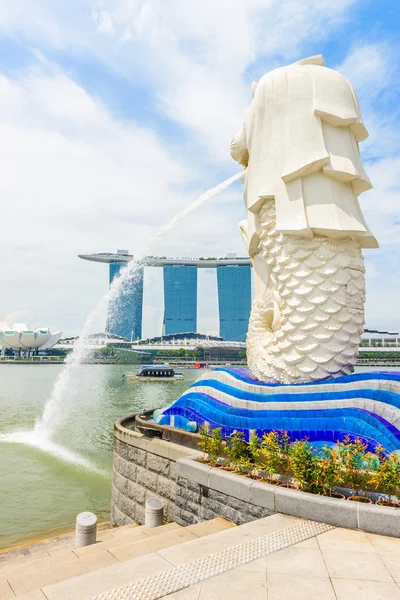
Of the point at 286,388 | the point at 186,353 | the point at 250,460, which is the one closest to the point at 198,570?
the point at 250,460

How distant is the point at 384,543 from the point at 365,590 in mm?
968

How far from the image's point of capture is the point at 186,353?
3600 inches

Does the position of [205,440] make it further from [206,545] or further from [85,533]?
[206,545]

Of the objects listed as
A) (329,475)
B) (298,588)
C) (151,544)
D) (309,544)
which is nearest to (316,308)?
(329,475)

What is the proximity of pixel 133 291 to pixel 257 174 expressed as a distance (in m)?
105

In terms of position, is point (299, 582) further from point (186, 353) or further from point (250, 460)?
point (186, 353)

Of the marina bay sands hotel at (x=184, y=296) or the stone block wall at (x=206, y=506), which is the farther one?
the marina bay sands hotel at (x=184, y=296)

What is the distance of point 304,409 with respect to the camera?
7.55 meters

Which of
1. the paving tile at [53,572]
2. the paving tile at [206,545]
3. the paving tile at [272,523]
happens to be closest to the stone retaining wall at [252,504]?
the paving tile at [272,523]

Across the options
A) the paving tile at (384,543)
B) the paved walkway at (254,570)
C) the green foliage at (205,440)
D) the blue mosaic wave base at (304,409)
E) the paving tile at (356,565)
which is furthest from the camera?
the blue mosaic wave base at (304,409)

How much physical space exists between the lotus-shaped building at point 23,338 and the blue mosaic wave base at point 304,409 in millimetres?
92046

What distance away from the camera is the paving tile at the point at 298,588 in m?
3.27

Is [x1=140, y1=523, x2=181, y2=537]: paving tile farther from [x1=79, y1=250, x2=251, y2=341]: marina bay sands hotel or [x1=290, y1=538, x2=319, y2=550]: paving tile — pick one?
[x1=79, y1=250, x2=251, y2=341]: marina bay sands hotel

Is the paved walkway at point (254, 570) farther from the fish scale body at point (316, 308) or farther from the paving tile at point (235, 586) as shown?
the fish scale body at point (316, 308)
